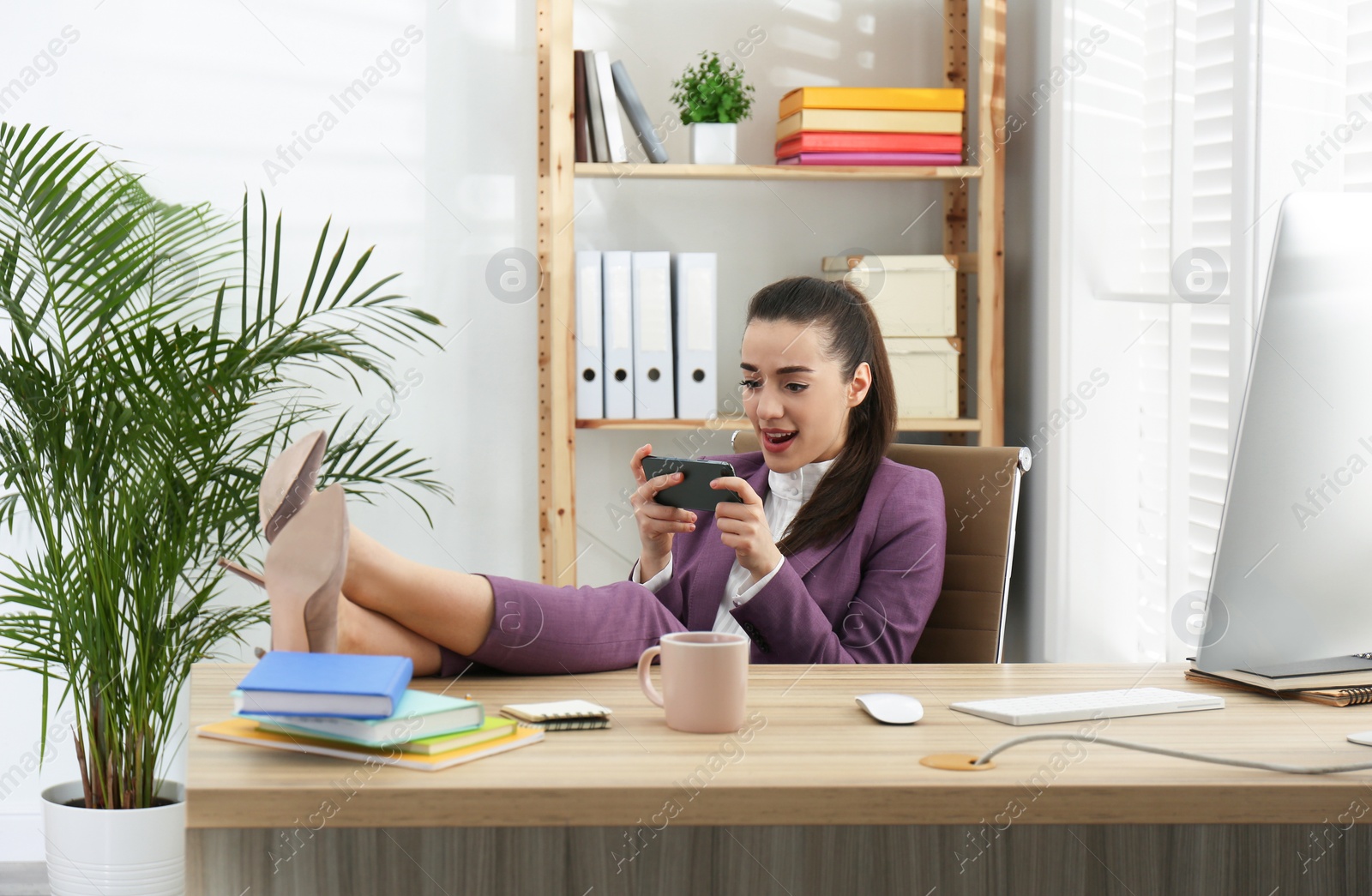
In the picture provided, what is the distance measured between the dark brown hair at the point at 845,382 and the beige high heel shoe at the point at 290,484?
0.87m

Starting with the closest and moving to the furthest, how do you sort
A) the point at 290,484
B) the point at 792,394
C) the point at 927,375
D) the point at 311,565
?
the point at 311,565, the point at 290,484, the point at 792,394, the point at 927,375

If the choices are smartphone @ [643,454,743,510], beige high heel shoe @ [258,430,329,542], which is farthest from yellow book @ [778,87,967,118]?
beige high heel shoe @ [258,430,329,542]

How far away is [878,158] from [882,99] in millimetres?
126

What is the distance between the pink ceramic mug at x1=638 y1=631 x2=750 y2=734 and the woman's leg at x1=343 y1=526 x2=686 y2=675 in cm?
17

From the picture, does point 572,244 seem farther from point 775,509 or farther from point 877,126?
point 775,509

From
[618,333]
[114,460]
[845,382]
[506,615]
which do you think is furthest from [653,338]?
[506,615]

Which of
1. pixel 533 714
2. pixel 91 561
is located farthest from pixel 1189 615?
pixel 91 561

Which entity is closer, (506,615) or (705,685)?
(705,685)

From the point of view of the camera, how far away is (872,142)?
2613 mm

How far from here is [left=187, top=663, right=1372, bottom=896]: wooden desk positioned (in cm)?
78

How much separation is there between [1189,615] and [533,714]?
159 cm

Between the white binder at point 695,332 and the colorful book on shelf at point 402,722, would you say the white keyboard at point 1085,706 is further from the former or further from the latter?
the white binder at point 695,332

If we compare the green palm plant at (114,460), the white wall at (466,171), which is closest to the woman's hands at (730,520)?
the green palm plant at (114,460)

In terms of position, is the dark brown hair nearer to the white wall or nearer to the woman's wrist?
the woman's wrist
